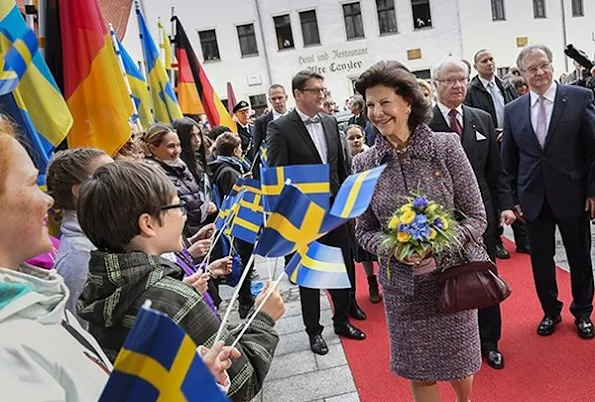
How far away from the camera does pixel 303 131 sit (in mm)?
3191

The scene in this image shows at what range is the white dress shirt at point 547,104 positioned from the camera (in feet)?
9.09

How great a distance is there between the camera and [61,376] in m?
0.79

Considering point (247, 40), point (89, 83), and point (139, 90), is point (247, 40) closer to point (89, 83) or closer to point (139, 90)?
point (139, 90)

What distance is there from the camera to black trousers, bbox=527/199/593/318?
9.64 feet

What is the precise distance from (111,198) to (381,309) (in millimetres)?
3043

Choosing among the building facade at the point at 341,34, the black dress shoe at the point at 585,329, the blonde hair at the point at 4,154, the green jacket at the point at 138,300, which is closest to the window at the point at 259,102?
the building facade at the point at 341,34

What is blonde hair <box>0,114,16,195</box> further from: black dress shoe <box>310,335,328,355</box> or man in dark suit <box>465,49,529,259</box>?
man in dark suit <box>465,49,529,259</box>

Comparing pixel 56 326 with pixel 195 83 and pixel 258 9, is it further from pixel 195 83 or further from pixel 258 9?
pixel 258 9

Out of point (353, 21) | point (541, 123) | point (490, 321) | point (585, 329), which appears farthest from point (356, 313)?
point (353, 21)

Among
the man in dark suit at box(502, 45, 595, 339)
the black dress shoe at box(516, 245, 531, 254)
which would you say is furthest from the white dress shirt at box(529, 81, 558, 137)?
the black dress shoe at box(516, 245, 531, 254)

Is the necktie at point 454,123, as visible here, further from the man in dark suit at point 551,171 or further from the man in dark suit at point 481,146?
the man in dark suit at point 551,171

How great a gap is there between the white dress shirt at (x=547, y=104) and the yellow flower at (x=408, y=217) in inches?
58.9

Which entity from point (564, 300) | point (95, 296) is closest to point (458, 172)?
point (95, 296)

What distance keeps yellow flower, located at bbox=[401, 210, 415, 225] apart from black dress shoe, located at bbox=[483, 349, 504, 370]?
4.89 feet
